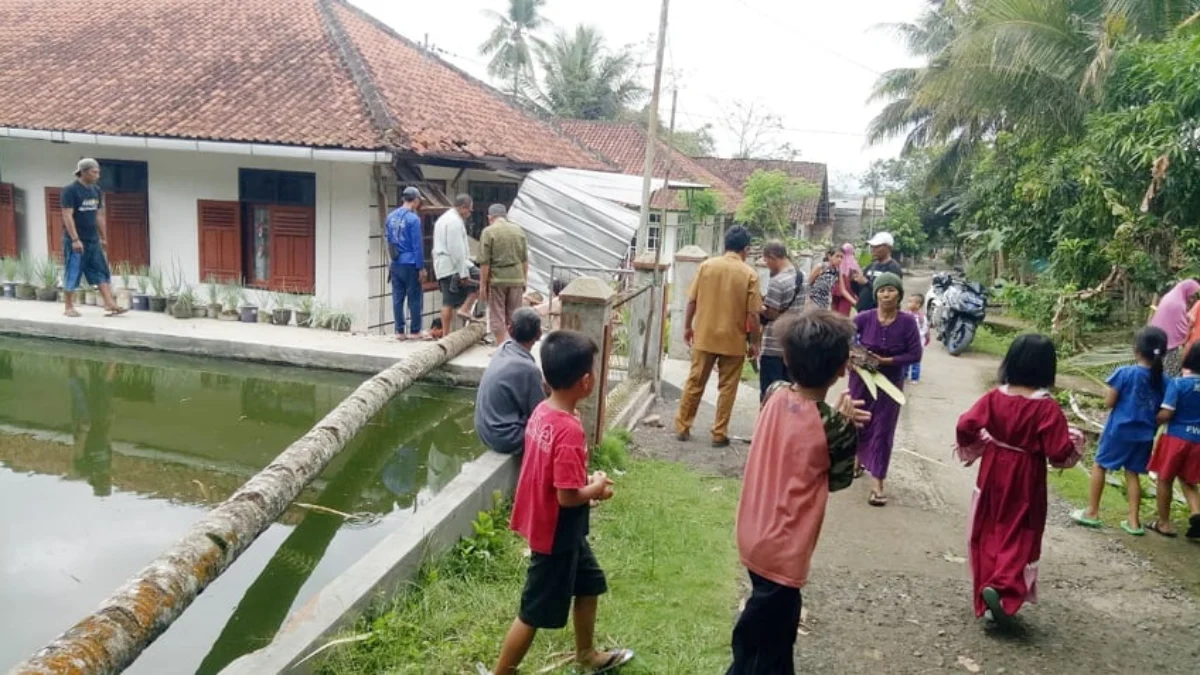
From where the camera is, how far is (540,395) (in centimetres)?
459

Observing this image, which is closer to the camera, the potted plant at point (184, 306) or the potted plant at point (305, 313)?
the potted plant at point (184, 306)

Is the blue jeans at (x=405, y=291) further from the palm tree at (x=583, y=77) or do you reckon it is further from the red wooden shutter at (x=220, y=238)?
the palm tree at (x=583, y=77)

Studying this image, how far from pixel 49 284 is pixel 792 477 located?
1191 cm

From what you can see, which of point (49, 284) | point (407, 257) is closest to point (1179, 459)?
point (407, 257)

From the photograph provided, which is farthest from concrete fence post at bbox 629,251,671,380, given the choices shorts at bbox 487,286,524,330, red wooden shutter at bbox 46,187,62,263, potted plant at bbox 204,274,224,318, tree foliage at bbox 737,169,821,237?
tree foliage at bbox 737,169,821,237

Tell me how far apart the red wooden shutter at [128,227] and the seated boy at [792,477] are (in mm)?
12008

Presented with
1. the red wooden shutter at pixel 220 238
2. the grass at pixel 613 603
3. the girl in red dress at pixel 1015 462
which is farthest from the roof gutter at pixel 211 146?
the girl in red dress at pixel 1015 462

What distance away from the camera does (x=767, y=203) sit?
25.4 metres

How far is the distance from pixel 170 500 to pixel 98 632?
124 inches

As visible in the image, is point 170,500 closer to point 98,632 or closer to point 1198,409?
point 98,632

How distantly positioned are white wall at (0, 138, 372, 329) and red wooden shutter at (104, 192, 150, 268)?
14cm

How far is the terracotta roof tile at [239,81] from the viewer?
1133 cm

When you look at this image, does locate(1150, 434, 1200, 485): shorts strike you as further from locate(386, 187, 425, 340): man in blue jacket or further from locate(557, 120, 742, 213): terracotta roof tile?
locate(557, 120, 742, 213): terracotta roof tile

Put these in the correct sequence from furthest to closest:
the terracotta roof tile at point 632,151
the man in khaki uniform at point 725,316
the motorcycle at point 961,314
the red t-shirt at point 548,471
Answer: the terracotta roof tile at point 632,151, the motorcycle at point 961,314, the man in khaki uniform at point 725,316, the red t-shirt at point 548,471
